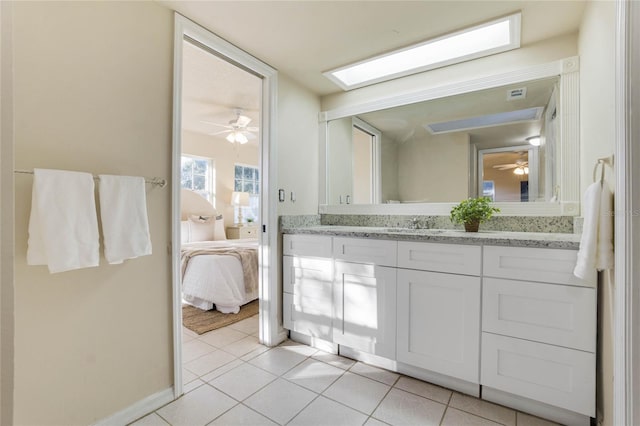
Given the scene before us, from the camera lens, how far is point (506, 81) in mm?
2051

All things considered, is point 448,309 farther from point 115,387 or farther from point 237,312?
point 237,312

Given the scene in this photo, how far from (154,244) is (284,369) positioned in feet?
3.95

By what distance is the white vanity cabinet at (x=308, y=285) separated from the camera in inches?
87.5

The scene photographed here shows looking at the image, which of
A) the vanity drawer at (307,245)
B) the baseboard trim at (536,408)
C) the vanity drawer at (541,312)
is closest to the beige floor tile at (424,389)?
the baseboard trim at (536,408)

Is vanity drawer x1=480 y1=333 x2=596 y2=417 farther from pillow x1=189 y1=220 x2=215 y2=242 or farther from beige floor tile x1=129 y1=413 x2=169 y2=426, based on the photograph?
pillow x1=189 y1=220 x2=215 y2=242

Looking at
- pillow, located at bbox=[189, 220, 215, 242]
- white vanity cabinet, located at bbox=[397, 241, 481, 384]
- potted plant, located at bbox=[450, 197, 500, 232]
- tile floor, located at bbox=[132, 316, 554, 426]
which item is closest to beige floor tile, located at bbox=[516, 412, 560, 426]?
tile floor, located at bbox=[132, 316, 554, 426]

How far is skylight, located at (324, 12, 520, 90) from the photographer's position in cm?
187

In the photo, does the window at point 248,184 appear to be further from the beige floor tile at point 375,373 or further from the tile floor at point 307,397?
the beige floor tile at point 375,373

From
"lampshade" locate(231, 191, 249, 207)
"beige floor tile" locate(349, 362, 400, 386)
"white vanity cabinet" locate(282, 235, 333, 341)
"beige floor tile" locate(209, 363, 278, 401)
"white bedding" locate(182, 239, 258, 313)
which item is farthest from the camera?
"lampshade" locate(231, 191, 249, 207)

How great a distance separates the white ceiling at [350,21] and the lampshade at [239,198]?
367 centimetres

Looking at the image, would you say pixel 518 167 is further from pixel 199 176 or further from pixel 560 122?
pixel 199 176

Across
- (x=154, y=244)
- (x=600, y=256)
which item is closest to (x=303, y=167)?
(x=154, y=244)

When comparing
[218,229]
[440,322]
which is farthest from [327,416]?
[218,229]

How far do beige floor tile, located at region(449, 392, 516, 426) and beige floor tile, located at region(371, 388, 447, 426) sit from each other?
0.11 metres
